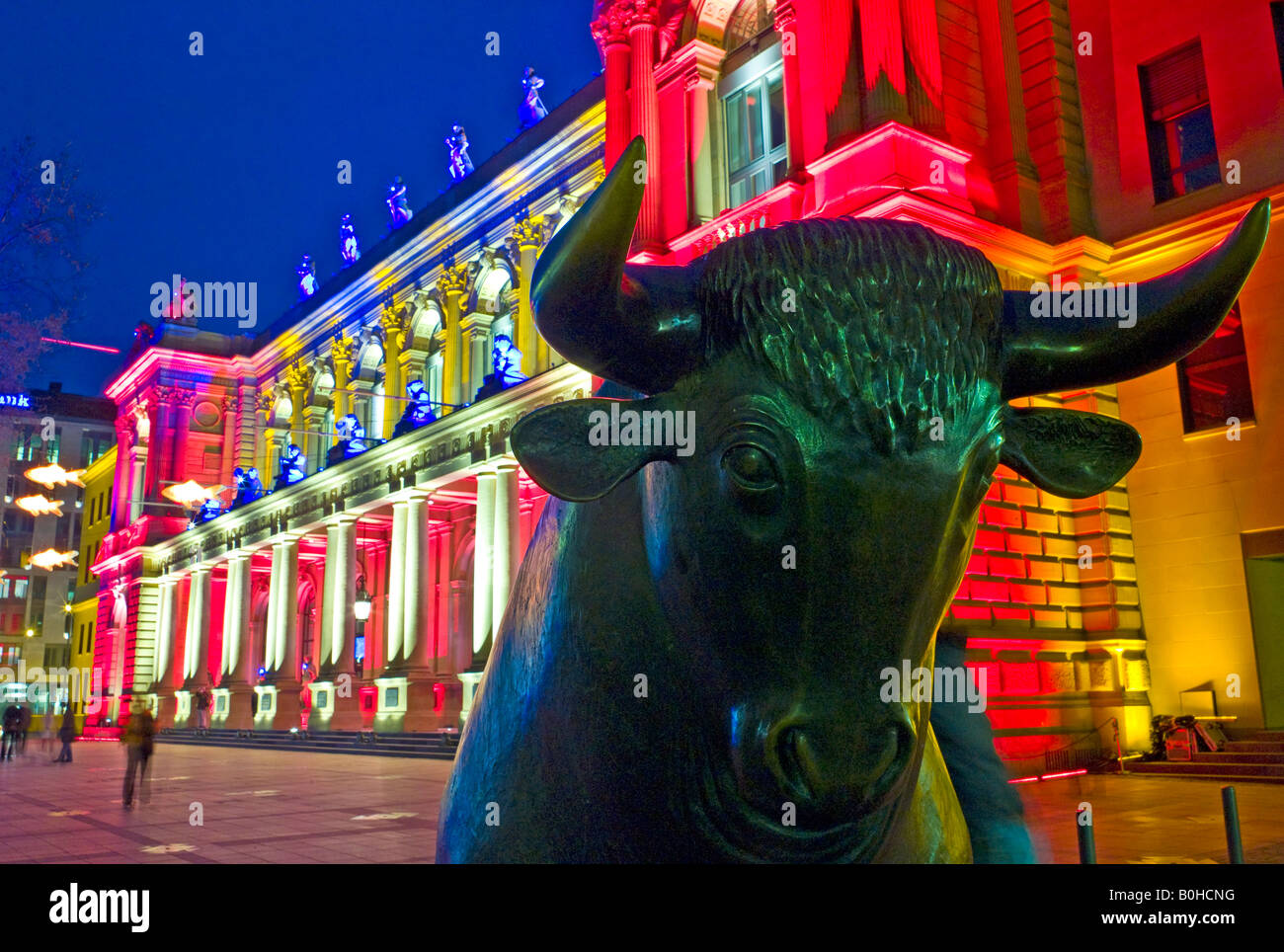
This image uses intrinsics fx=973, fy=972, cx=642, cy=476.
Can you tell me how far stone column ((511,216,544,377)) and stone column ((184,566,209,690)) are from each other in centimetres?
1969

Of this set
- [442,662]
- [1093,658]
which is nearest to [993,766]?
[1093,658]

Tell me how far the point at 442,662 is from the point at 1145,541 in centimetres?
2063

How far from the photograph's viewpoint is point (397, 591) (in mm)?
27969

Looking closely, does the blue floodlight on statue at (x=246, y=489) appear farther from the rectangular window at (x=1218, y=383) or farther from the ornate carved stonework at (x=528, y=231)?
the rectangular window at (x=1218, y=383)

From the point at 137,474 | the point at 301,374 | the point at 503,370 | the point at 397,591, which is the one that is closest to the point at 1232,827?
the point at 503,370

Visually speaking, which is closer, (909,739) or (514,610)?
(909,739)

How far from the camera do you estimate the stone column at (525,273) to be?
29250 millimetres

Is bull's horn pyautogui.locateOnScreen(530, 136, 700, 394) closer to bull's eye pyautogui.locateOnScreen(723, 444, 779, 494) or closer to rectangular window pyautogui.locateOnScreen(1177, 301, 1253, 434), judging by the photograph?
bull's eye pyautogui.locateOnScreen(723, 444, 779, 494)

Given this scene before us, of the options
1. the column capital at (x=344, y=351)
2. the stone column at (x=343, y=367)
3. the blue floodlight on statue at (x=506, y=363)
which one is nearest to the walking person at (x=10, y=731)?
the stone column at (x=343, y=367)

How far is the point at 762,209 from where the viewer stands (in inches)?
715

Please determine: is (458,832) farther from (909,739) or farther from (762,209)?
(762,209)

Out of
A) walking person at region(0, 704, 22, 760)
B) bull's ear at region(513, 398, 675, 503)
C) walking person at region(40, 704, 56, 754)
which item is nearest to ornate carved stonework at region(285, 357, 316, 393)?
walking person at region(40, 704, 56, 754)

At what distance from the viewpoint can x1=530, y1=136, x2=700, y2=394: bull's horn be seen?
3.22 ft

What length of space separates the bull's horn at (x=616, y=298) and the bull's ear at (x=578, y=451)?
2.1 inches
